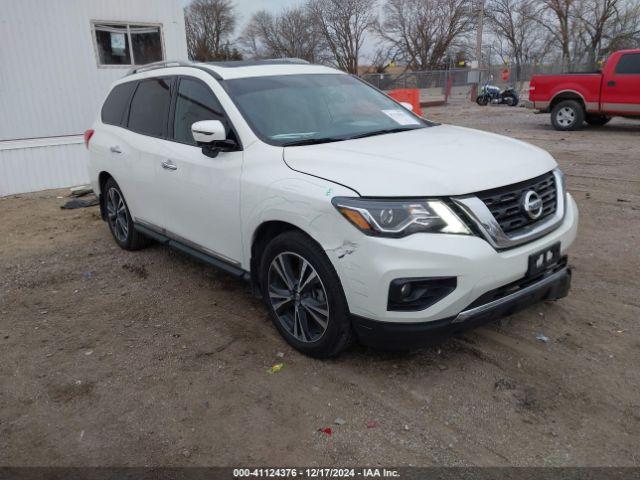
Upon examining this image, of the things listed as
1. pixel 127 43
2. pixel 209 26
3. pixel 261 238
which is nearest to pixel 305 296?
pixel 261 238

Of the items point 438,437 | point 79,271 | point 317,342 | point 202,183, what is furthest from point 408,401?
point 79,271

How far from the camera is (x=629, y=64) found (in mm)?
12641

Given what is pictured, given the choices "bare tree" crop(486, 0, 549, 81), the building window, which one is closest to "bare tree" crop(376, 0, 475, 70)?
"bare tree" crop(486, 0, 549, 81)

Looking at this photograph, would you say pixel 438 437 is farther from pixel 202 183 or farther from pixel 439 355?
pixel 202 183

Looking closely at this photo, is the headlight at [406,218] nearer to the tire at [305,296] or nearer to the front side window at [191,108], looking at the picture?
the tire at [305,296]

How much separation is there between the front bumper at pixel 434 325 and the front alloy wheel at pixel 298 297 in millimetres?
318

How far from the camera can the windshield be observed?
12.2 feet

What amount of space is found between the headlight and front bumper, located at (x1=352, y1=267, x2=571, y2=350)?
1.51ft

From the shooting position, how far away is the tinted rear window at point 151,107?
15.1ft

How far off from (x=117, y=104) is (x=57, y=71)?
568 cm

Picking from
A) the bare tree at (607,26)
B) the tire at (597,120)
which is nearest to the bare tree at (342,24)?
the bare tree at (607,26)

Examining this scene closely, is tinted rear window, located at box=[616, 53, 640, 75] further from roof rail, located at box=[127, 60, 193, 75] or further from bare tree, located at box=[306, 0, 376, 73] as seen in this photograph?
bare tree, located at box=[306, 0, 376, 73]

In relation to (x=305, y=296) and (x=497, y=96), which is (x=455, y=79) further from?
(x=305, y=296)

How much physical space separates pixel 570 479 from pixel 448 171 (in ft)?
5.20
